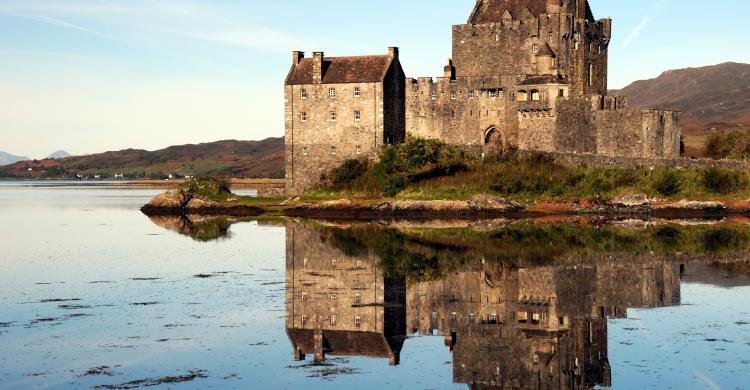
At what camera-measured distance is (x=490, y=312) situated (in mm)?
23953

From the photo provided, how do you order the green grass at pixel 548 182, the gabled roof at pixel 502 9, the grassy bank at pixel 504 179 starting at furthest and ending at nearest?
the gabled roof at pixel 502 9 → the grassy bank at pixel 504 179 → the green grass at pixel 548 182

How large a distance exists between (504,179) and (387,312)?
36.7 metres

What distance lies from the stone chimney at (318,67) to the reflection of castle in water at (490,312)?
33398 millimetres

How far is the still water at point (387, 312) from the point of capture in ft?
59.6

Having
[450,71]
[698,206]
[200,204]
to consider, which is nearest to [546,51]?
[450,71]

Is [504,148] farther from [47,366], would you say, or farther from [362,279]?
[47,366]

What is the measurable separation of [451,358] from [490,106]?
47454mm

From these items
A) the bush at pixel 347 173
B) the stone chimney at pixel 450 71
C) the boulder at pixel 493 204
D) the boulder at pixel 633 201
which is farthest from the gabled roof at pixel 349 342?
the stone chimney at pixel 450 71

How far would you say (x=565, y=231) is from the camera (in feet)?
147

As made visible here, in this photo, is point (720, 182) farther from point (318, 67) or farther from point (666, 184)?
point (318, 67)

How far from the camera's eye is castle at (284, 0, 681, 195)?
61559 millimetres

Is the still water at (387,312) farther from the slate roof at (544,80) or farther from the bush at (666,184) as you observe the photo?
the slate roof at (544,80)

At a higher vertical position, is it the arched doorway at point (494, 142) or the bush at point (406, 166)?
the arched doorway at point (494, 142)

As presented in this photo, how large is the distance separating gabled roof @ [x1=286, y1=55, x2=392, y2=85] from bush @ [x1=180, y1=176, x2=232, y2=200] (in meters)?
10.5
